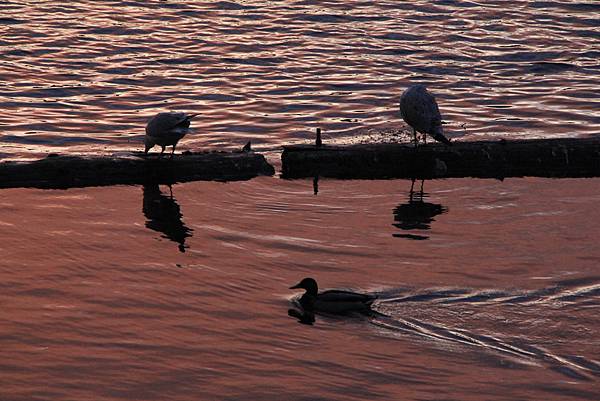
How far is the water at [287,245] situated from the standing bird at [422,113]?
1.26 metres

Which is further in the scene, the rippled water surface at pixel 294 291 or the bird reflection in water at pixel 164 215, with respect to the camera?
the bird reflection in water at pixel 164 215

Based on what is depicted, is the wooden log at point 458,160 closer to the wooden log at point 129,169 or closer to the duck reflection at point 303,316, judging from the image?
the wooden log at point 129,169

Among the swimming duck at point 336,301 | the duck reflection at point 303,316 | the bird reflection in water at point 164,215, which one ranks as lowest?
the duck reflection at point 303,316

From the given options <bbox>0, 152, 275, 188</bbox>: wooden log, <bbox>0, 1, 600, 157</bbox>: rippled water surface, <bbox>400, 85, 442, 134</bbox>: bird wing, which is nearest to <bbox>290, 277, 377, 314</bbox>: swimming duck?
<bbox>0, 152, 275, 188</bbox>: wooden log

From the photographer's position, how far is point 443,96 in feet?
86.4

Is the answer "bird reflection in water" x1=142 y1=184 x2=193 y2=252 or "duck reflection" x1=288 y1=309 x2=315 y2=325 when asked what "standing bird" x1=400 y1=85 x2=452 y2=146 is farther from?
"duck reflection" x1=288 y1=309 x2=315 y2=325

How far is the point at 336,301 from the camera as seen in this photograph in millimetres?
13297

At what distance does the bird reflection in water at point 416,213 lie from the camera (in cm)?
1700

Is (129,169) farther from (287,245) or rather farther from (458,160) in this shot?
(458,160)

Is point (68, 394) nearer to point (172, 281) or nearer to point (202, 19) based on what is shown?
point (172, 281)

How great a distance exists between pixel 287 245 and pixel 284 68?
13.6 metres

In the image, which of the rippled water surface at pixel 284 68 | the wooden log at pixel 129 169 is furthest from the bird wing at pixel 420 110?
the wooden log at pixel 129 169

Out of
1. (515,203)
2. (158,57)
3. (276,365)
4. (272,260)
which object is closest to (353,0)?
(158,57)

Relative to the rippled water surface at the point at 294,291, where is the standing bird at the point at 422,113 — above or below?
above
